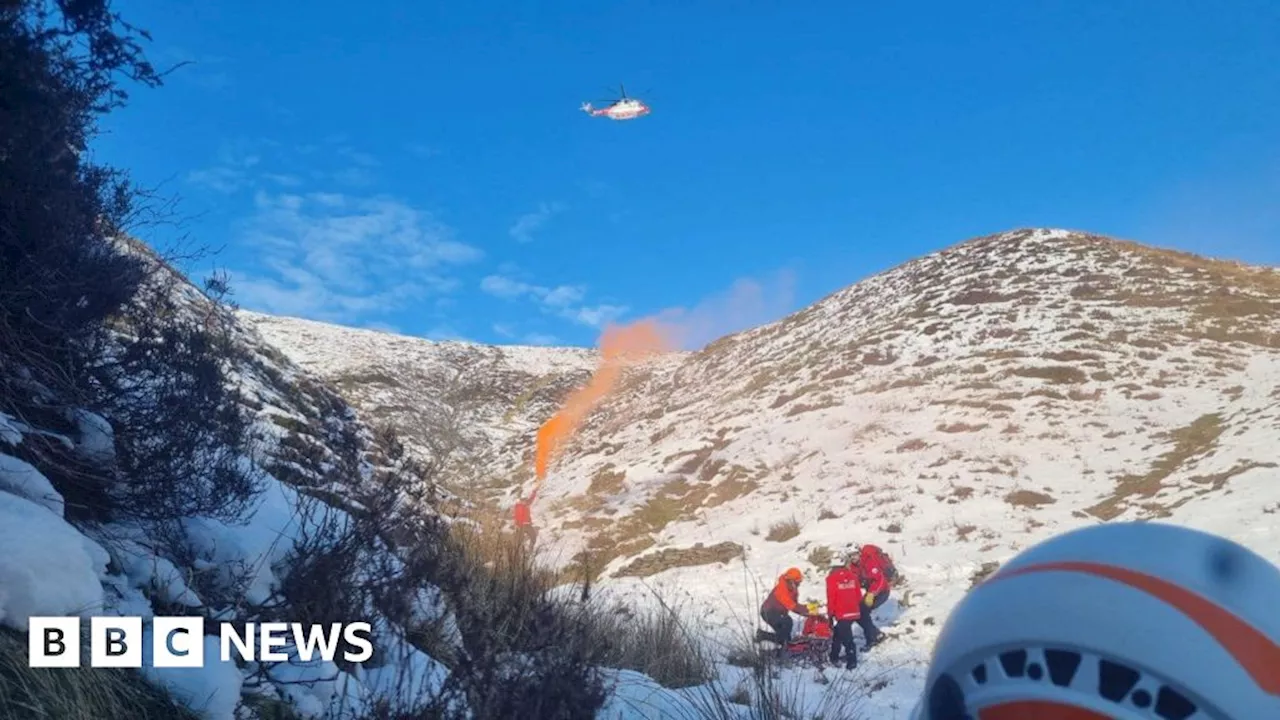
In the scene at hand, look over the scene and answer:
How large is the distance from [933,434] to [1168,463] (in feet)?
20.7

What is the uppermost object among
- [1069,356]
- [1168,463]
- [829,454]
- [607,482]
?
[1069,356]

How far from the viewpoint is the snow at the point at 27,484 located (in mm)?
3533

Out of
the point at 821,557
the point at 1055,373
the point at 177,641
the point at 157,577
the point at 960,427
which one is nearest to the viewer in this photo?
the point at 177,641

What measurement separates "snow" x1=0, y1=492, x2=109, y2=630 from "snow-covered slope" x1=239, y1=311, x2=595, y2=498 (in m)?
17.0

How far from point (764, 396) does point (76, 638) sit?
33.0 meters

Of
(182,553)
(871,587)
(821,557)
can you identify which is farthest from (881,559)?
(182,553)

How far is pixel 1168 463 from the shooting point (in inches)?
803

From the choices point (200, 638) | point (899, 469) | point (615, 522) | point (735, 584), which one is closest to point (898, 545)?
point (735, 584)

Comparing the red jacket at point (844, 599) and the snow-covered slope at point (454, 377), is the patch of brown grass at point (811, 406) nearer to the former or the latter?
the snow-covered slope at point (454, 377)

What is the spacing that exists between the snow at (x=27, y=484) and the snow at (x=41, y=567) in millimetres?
262

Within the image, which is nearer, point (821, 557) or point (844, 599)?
point (844, 599)

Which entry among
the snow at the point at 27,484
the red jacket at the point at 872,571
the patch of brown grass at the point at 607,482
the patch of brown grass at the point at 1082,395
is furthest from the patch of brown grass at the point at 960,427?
the snow at the point at 27,484

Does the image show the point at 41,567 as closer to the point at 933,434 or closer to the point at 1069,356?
the point at 933,434

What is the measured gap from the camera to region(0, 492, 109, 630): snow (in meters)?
2.91
